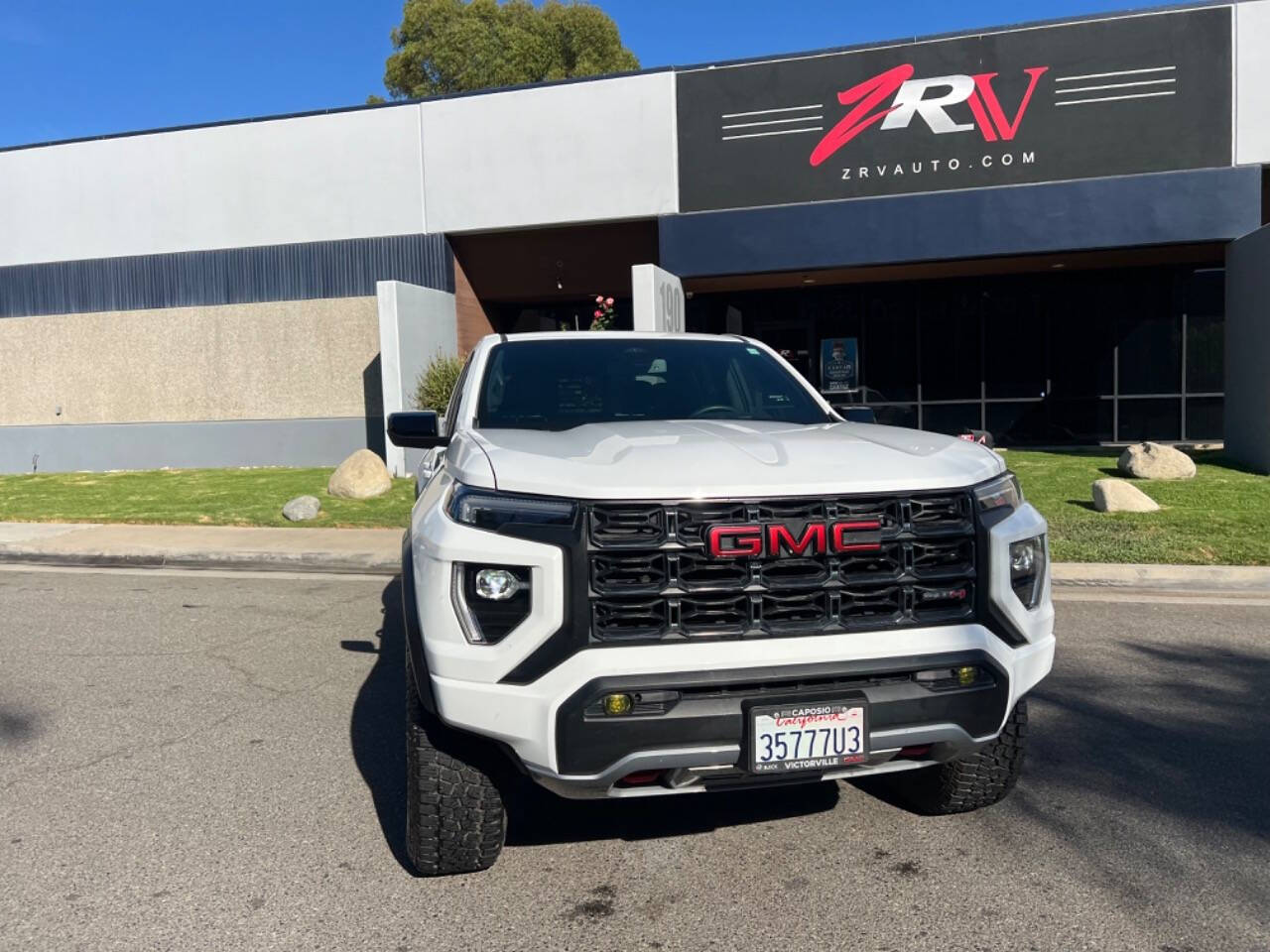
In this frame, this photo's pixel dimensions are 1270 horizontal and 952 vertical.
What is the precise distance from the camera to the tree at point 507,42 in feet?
117

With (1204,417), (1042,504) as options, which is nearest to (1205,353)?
(1204,417)

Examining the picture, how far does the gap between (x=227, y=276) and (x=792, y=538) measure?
19.1 m

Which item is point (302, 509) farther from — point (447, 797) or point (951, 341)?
point (951, 341)

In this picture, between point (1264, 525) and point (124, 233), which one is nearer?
point (1264, 525)

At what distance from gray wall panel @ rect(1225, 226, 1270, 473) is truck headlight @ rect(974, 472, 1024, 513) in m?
12.1

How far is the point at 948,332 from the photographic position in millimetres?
19750

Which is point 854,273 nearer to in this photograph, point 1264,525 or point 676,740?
point 1264,525

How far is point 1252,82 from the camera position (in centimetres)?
1533

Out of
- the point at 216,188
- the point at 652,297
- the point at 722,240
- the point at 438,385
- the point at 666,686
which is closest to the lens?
the point at 666,686

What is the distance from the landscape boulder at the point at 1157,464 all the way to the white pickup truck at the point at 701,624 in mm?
10810

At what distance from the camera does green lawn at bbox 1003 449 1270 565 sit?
8.93m

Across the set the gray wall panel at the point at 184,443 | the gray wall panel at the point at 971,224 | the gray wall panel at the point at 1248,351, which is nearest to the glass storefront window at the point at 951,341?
the gray wall panel at the point at 971,224

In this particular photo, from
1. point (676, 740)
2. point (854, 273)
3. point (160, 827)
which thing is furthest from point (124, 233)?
point (676, 740)

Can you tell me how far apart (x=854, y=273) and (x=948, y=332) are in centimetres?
239
